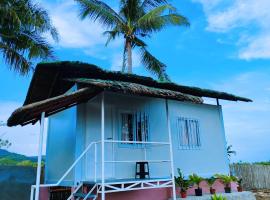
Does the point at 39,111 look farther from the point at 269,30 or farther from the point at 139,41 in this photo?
the point at 269,30

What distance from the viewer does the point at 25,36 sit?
11.9 m

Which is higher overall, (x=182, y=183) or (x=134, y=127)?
(x=134, y=127)

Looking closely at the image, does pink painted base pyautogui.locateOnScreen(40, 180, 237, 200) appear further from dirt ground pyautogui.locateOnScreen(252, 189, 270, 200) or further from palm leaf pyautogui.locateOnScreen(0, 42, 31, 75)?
palm leaf pyautogui.locateOnScreen(0, 42, 31, 75)

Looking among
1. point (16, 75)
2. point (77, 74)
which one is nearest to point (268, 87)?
point (77, 74)

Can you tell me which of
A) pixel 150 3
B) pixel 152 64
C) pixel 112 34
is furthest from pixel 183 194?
pixel 150 3

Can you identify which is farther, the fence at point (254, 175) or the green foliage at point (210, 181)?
the fence at point (254, 175)

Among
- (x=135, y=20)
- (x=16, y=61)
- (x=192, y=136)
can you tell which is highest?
(x=135, y=20)

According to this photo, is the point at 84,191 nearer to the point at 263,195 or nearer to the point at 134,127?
the point at 134,127

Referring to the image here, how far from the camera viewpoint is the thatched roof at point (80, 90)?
622 centimetres

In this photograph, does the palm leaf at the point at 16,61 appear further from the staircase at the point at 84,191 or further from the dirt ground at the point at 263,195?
the dirt ground at the point at 263,195

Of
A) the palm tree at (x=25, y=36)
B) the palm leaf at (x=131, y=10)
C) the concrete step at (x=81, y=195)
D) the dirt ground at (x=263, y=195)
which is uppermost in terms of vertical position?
the palm leaf at (x=131, y=10)

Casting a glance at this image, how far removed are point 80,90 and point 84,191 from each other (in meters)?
2.76

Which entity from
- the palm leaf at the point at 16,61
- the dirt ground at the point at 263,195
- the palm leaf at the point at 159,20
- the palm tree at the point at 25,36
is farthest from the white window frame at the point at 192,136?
the palm leaf at the point at 16,61

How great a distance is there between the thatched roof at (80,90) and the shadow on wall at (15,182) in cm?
218
